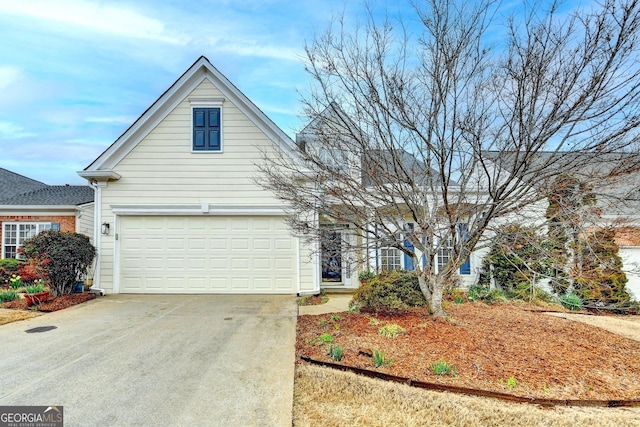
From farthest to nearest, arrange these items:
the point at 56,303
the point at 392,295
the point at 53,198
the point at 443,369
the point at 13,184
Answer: the point at 13,184
the point at 53,198
the point at 56,303
the point at 392,295
the point at 443,369

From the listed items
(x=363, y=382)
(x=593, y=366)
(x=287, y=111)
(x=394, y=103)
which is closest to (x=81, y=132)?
(x=287, y=111)

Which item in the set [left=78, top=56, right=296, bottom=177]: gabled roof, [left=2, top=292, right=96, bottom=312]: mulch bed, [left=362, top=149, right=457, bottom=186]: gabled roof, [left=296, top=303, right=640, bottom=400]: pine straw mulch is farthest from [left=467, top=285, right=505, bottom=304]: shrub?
[left=2, top=292, right=96, bottom=312]: mulch bed

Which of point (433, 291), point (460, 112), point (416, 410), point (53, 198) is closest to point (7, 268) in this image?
point (53, 198)

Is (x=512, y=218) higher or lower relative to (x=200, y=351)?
higher

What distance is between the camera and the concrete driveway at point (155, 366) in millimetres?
3457

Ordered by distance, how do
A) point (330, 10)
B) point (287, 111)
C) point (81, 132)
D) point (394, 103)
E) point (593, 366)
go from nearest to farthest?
point (593, 366)
point (394, 103)
point (330, 10)
point (287, 111)
point (81, 132)

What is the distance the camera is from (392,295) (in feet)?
23.6

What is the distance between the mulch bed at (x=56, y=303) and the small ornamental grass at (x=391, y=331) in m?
7.58

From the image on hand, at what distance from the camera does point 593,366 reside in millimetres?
4711

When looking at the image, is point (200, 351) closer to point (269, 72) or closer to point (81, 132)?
point (269, 72)

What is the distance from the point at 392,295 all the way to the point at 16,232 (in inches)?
595

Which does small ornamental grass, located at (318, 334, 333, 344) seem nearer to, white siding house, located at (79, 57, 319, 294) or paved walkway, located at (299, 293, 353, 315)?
paved walkway, located at (299, 293, 353, 315)

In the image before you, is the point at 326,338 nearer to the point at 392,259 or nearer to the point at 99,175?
the point at 392,259

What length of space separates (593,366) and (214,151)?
966cm
